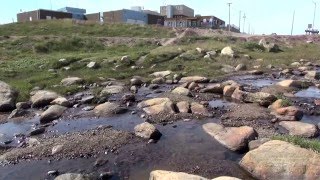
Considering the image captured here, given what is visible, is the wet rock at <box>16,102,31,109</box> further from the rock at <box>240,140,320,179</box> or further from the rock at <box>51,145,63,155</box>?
the rock at <box>240,140,320,179</box>

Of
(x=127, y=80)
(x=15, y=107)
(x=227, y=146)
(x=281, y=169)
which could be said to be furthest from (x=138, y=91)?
(x=281, y=169)

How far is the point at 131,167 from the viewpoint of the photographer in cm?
1402

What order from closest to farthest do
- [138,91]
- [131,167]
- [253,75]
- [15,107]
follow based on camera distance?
1. [131,167]
2. [15,107]
3. [138,91]
4. [253,75]

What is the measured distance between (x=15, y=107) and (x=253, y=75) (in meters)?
22.3

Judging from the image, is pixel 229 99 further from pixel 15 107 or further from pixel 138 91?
pixel 15 107

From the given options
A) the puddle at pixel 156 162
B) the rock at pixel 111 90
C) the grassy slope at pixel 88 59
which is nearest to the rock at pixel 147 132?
the puddle at pixel 156 162

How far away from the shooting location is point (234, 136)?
15867 millimetres

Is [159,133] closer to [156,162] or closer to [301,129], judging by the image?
[156,162]

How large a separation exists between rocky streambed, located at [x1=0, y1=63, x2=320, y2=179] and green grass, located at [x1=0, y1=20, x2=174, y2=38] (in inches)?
1725

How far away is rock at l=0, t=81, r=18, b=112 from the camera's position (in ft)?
77.4

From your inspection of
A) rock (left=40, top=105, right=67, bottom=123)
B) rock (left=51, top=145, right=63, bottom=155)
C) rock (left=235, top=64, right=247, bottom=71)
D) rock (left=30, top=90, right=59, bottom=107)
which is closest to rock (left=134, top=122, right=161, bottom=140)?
rock (left=51, top=145, right=63, bottom=155)

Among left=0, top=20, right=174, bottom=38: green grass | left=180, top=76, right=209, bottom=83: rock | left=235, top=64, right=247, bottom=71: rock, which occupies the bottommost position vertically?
left=180, top=76, right=209, bottom=83: rock

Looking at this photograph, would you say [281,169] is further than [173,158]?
No

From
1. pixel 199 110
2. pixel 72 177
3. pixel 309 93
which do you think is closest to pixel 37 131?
pixel 72 177
